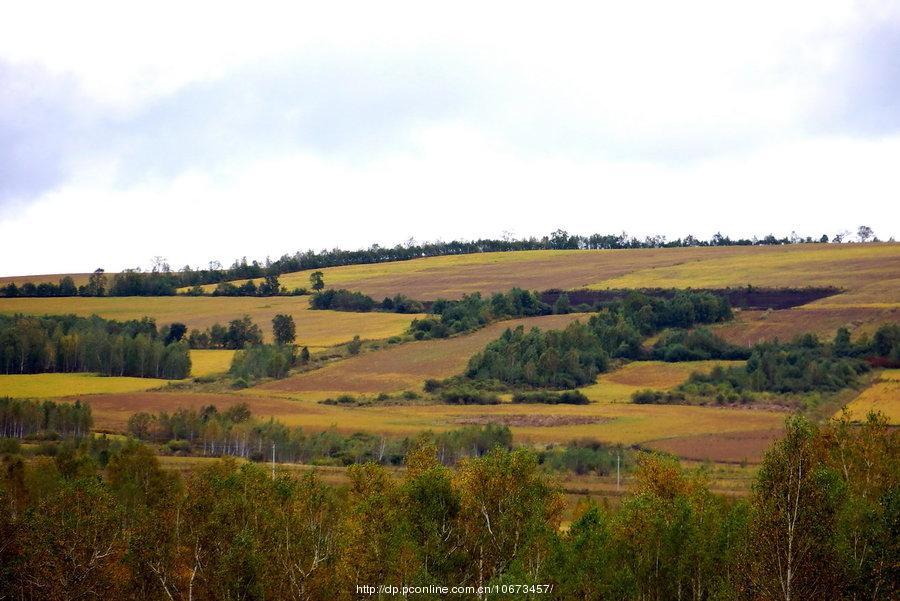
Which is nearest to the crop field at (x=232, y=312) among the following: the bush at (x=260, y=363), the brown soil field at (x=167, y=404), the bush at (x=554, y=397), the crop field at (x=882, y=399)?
the bush at (x=260, y=363)

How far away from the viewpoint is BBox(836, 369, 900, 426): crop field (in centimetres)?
9769

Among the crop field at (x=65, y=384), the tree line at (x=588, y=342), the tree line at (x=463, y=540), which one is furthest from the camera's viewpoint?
the tree line at (x=588, y=342)

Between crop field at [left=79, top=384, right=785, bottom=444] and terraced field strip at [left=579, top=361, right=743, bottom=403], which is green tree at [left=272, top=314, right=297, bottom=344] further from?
terraced field strip at [left=579, top=361, right=743, bottom=403]

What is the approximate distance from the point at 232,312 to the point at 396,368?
1871 inches

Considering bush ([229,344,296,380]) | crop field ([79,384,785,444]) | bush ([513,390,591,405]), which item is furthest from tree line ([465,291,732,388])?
bush ([229,344,296,380])

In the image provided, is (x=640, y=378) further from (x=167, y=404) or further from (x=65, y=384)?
(x=65, y=384)

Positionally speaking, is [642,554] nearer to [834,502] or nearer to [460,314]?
[834,502]

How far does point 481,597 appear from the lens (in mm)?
40312

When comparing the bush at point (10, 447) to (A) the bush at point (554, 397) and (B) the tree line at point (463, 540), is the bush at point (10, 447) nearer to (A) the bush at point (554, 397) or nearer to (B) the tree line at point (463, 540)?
(B) the tree line at point (463, 540)

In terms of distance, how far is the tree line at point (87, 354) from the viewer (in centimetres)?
13912

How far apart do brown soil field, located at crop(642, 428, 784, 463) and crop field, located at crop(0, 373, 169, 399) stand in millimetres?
59193

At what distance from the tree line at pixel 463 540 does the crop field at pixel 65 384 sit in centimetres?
7145

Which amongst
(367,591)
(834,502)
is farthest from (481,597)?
(834,502)

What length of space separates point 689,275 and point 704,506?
134m
